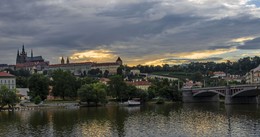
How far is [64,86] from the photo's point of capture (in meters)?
104

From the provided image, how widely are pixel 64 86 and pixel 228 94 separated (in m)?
38.5

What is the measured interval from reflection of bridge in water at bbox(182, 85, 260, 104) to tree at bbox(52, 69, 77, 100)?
102ft

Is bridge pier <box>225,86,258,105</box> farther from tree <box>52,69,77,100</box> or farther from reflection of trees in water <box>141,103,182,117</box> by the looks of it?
tree <box>52,69,77,100</box>

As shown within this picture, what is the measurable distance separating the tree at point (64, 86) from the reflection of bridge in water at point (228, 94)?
30983 mm

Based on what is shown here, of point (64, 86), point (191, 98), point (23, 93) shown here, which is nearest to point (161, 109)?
point (64, 86)

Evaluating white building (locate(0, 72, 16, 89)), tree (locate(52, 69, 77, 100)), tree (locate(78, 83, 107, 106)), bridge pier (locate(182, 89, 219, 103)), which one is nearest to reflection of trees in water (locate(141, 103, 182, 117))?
tree (locate(78, 83, 107, 106))

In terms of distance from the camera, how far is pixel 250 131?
42000 millimetres

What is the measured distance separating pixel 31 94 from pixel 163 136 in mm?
64087

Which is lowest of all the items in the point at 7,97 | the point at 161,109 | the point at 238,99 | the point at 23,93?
the point at 161,109

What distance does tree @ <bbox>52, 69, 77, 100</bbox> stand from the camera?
4094 inches

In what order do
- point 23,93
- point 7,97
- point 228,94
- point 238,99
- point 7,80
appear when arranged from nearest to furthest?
point 7,97 < point 228,94 < point 238,99 < point 23,93 < point 7,80

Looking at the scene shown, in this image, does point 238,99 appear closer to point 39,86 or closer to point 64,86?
point 64,86

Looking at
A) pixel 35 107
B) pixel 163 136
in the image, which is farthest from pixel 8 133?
pixel 35 107

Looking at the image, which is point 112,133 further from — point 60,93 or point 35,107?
point 60,93
